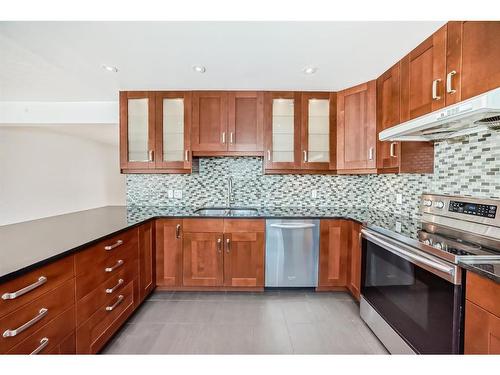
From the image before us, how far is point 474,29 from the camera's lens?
1221mm

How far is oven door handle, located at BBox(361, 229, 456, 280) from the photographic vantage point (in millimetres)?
1089

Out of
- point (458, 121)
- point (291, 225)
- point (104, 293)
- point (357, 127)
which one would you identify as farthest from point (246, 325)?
point (357, 127)

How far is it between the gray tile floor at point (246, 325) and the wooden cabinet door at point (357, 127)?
138 centimetres

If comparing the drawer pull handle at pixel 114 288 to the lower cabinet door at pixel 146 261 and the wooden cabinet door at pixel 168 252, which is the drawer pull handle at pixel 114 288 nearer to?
the lower cabinet door at pixel 146 261

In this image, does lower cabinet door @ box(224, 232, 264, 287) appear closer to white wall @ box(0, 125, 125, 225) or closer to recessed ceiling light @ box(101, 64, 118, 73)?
recessed ceiling light @ box(101, 64, 118, 73)

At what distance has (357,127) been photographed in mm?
2367

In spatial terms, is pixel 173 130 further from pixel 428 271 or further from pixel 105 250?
pixel 428 271

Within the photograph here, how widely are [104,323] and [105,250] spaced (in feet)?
1.58

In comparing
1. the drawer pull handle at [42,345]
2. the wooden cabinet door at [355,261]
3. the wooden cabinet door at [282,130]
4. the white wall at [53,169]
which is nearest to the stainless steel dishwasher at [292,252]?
the wooden cabinet door at [355,261]

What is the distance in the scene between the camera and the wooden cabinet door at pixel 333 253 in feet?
7.78

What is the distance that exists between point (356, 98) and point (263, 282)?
209cm

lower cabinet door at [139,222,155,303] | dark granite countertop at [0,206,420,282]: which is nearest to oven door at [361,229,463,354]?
dark granite countertop at [0,206,420,282]

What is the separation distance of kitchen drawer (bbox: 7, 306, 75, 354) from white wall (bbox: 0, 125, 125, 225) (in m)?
2.95
